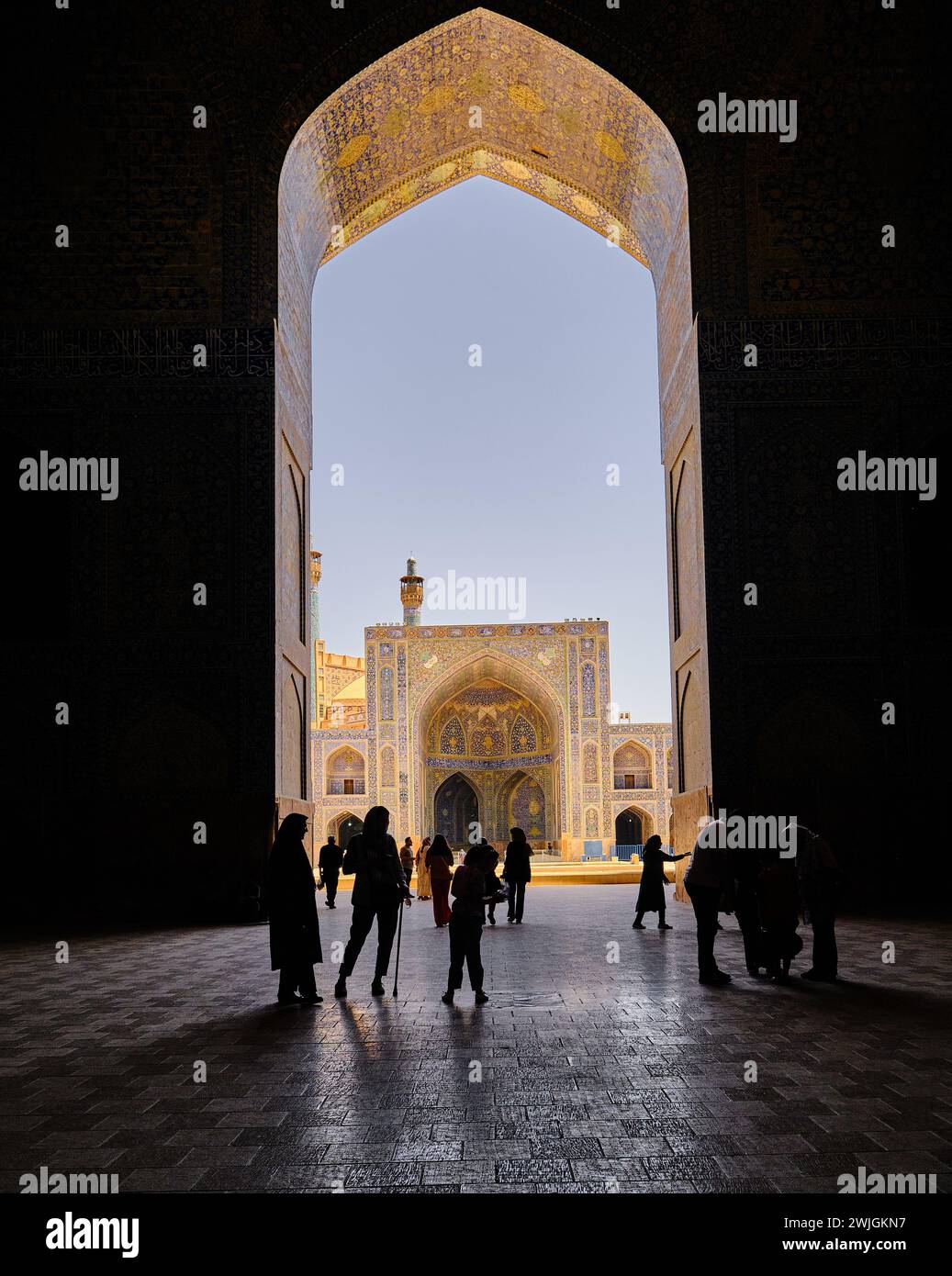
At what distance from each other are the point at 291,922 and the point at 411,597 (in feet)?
104

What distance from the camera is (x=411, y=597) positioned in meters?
37.2

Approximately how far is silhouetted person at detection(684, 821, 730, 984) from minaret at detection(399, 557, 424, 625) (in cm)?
3121

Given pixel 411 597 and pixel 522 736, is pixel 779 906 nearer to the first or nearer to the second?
pixel 522 736

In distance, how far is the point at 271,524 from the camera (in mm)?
10930

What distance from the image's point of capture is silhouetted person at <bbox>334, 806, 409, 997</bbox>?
5.66 m

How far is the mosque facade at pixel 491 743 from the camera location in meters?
30.9

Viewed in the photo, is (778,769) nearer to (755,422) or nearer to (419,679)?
(755,422)

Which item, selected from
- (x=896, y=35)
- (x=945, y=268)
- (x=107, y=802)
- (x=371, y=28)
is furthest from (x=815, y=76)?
(x=107, y=802)

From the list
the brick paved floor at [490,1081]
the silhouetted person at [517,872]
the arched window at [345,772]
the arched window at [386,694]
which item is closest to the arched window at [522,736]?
the arched window at [345,772]

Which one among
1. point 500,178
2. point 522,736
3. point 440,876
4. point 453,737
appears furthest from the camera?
point 453,737

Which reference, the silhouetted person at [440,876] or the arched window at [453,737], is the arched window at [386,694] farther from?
the silhouetted person at [440,876]

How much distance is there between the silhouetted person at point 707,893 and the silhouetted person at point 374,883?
166 cm

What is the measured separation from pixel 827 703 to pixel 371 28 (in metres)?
8.72

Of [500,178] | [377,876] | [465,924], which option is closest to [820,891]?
[465,924]
